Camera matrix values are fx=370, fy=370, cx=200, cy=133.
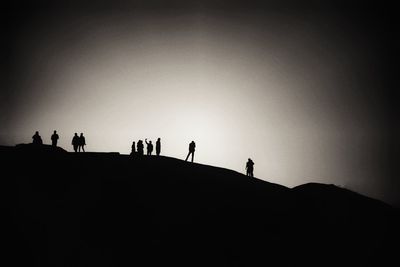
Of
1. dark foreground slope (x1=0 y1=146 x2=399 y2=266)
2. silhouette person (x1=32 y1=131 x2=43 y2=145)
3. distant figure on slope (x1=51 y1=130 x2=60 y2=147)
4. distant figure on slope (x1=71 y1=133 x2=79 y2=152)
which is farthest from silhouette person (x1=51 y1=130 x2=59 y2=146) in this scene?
dark foreground slope (x1=0 y1=146 x2=399 y2=266)

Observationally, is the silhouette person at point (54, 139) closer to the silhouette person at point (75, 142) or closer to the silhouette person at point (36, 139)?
the silhouette person at point (36, 139)

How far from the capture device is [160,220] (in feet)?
80.1

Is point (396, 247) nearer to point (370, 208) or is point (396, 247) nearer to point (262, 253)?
point (370, 208)

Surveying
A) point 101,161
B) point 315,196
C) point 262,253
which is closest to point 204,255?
point 262,253

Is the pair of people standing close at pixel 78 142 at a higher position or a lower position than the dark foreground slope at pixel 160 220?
higher

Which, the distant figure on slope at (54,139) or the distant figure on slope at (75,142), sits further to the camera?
the distant figure on slope at (75,142)

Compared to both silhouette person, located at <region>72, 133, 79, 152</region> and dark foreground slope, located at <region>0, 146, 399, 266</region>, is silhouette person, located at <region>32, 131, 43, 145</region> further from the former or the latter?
dark foreground slope, located at <region>0, 146, 399, 266</region>

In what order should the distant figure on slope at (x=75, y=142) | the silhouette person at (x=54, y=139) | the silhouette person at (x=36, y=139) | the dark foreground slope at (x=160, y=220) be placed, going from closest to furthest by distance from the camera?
the dark foreground slope at (x=160, y=220) < the silhouette person at (x=36, y=139) < the silhouette person at (x=54, y=139) < the distant figure on slope at (x=75, y=142)

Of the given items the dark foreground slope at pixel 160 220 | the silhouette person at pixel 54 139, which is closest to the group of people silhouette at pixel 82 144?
the silhouette person at pixel 54 139

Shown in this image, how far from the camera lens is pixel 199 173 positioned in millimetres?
32750

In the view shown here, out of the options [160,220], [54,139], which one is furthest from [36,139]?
[160,220]

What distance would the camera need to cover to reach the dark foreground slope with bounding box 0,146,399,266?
2173 centimetres

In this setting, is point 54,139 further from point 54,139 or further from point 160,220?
point 160,220

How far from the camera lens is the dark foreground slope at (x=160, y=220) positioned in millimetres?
21734
